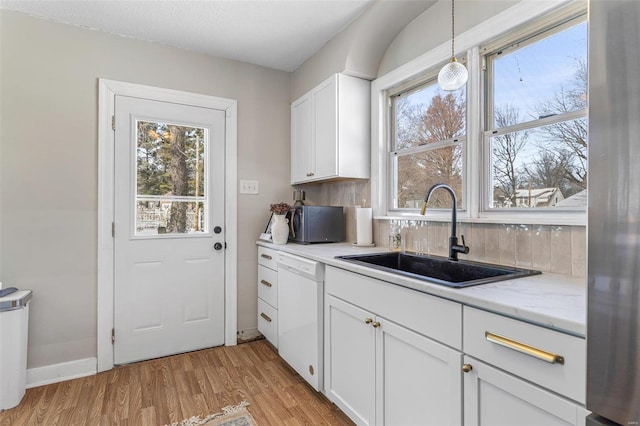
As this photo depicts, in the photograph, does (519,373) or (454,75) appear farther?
(454,75)

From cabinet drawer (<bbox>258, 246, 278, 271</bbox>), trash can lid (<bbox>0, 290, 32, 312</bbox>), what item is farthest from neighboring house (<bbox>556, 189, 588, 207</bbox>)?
trash can lid (<bbox>0, 290, 32, 312</bbox>)

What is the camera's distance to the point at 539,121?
5.25ft

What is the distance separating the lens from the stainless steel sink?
1.46 m

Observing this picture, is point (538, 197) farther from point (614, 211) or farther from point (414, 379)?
point (614, 211)

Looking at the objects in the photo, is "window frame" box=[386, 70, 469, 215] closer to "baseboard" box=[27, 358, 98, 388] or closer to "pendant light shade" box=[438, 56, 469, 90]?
"pendant light shade" box=[438, 56, 469, 90]

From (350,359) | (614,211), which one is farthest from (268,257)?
(614,211)

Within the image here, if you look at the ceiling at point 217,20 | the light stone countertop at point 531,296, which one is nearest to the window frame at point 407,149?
the ceiling at point 217,20

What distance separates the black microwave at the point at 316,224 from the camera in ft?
8.68

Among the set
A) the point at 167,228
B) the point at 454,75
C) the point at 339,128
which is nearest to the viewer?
the point at 454,75

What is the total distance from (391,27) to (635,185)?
217cm

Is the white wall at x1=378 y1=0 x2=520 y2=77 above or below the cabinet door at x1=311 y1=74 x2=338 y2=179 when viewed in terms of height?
above

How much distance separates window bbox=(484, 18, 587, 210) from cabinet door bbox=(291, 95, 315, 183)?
1432 mm

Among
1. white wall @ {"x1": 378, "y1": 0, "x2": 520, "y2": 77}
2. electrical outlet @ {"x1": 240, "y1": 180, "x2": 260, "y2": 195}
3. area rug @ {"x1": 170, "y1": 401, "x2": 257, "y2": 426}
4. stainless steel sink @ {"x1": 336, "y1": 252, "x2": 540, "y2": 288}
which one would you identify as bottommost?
area rug @ {"x1": 170, "y1": 401, "x2": 257, "y2": 426}

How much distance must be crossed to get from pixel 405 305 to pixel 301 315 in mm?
976
